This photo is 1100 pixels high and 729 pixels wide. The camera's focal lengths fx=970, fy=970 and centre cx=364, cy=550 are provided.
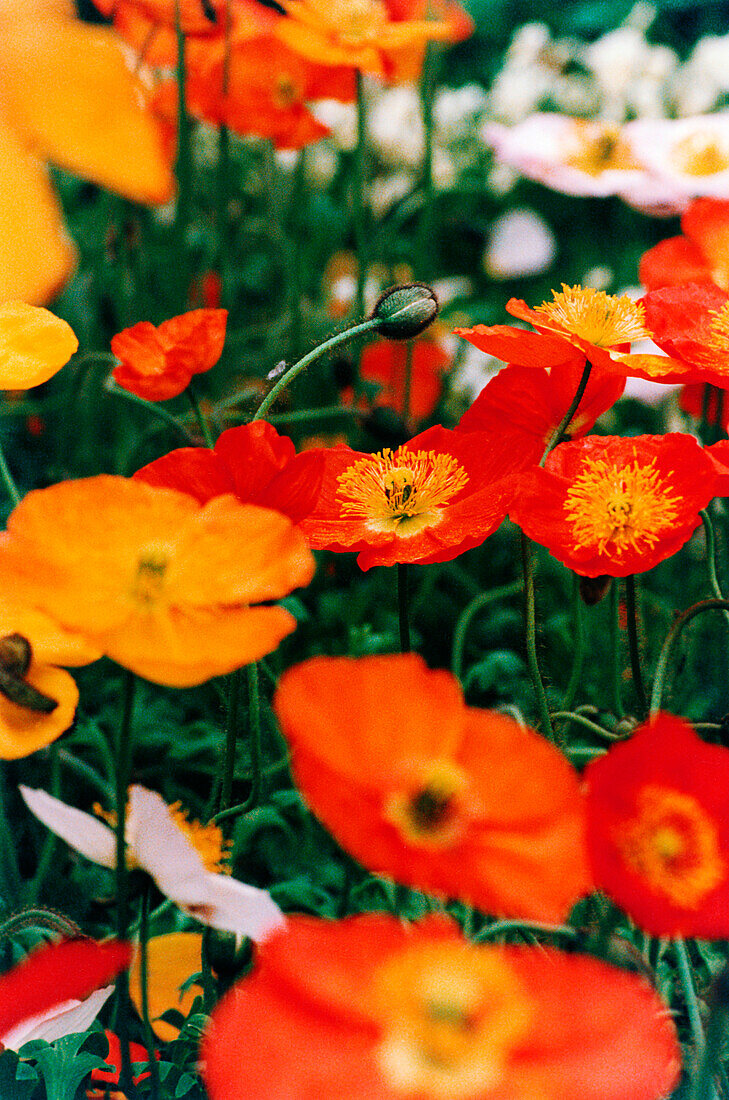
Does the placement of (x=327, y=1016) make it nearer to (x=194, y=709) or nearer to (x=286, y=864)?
(x=286, y=864)

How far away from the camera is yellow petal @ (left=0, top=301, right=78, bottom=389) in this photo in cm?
53

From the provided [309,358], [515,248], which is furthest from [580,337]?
[515,248]

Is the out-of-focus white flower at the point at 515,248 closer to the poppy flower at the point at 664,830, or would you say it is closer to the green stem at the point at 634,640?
the green stem at the point at 634,640

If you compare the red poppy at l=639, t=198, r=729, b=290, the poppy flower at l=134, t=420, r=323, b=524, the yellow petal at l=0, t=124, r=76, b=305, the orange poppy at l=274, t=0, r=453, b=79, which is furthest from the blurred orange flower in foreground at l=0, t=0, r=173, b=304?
the orange poppy at l=274, t=0, r=453, b=79

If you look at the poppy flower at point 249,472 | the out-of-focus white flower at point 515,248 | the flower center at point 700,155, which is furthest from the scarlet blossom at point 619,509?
the out-of-focus white flower at point 515,248

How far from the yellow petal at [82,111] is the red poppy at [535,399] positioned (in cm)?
36

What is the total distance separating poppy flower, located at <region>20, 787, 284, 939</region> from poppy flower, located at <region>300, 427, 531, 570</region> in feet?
0.58

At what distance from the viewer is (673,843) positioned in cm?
33

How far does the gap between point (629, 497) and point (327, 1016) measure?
304 millimetres

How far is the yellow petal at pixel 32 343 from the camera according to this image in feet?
1.75

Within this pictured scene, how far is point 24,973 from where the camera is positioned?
0.30 m

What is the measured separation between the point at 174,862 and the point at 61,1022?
16 cm

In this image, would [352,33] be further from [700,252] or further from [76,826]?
[76,826]

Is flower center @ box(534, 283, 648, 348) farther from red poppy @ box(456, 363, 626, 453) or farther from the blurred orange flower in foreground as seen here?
the blurred orange flower in foreground
